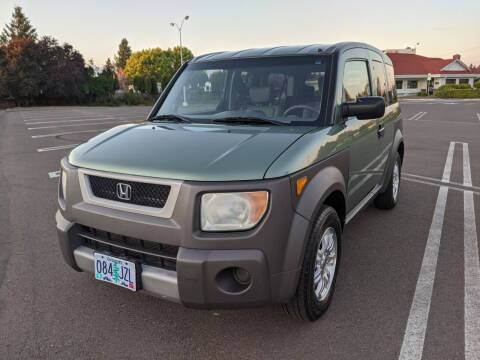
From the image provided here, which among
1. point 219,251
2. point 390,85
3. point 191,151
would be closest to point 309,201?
point 219,251

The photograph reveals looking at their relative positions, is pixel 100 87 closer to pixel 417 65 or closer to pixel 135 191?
pixel 417 65

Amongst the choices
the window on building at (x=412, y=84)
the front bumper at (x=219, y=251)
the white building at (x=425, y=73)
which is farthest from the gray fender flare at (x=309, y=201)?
the window on building at (x=412, y=84)

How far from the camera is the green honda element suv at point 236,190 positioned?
2141 mm

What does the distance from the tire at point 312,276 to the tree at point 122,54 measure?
131788 mm

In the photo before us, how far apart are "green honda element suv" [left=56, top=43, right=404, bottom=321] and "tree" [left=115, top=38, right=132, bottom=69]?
5157 inches

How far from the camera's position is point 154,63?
81.7m

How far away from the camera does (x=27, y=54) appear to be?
156 ft

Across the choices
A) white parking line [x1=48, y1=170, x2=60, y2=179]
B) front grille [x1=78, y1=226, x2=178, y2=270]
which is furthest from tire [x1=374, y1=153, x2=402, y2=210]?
white parking line [x1=48, y1=170, x2=60, y2=179]

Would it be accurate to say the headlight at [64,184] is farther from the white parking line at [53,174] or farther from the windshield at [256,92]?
the white parking line at [53,174]

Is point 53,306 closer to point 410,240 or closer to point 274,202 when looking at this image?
point 274,202

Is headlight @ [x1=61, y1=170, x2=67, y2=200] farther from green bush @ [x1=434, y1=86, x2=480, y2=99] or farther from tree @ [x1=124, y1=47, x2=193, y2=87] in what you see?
tree @ [x1=124, y1=47, x2=193, y2=87]

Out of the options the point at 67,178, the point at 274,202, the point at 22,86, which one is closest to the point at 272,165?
the point at 274,202

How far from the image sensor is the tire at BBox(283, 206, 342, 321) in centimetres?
244

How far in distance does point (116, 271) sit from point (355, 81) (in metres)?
2.56
